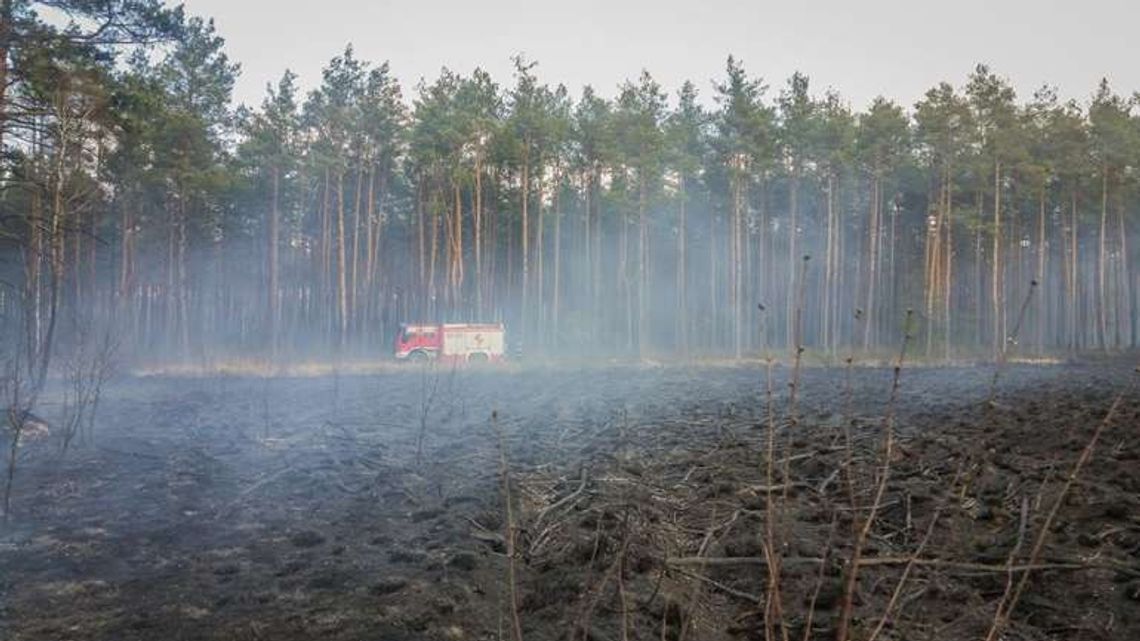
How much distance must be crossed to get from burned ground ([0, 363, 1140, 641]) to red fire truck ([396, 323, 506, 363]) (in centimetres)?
2084

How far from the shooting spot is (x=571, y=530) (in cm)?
474

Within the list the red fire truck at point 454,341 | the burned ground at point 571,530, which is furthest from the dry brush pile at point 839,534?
the red fire truck at point 454,341

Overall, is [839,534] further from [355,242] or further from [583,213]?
[583,213]

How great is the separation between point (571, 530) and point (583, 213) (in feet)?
112

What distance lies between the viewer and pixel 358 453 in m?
8.10

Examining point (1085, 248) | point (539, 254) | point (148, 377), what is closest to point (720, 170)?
point (539, 254)

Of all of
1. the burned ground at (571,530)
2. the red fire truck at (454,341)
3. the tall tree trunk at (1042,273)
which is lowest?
the burned ground at (571,530)

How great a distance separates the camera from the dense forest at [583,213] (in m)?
29.4

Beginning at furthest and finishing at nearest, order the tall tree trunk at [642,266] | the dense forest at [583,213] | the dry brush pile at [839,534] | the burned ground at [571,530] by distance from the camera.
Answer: the tall tree trunk at [642,266] → the dense forest at [583,213] → the burned ground at [571,530] → the dry brush pile at [839,534]

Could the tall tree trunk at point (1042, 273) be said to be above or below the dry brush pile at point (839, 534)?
above

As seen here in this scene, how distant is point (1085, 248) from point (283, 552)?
5067cm

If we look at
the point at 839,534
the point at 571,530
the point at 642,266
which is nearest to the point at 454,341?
the point at 642,266

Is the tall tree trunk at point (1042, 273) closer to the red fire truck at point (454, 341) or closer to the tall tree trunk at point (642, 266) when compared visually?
the tall tree trunk at point (642, 266)

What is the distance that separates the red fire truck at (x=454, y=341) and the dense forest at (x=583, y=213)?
2444mm
